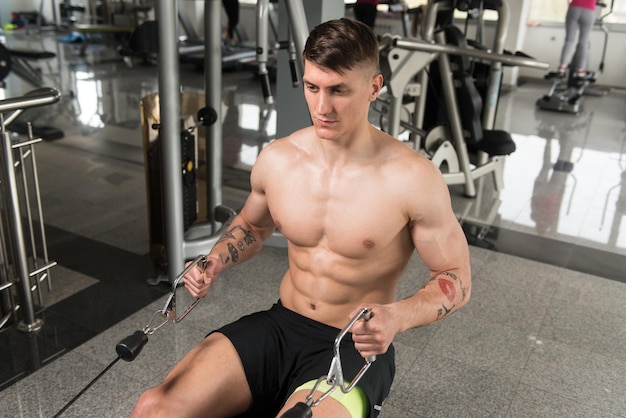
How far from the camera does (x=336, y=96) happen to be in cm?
119

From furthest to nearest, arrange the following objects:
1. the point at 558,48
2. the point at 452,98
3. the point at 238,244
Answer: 1. the point at 558,48
2. the point at 452,98
3. the point at 238,244

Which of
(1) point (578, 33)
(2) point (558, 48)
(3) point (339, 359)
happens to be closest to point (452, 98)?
(3) point (339, 359)


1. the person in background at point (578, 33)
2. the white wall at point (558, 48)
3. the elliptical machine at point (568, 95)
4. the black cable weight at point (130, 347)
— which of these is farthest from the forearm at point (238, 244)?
the white wall at point (558, 48)

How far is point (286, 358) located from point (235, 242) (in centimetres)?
31

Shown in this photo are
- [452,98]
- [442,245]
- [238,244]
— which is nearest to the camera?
[442,245]

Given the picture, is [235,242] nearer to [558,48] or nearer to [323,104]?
[323,104]

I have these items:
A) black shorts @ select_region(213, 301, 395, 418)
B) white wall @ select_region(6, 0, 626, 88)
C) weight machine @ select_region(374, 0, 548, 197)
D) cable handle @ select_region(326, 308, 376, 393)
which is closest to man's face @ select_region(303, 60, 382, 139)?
cable handle @ select_region(326, 308, 376, 393)

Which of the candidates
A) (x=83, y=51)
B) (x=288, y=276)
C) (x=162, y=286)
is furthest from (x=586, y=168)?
(x=83, y=51)

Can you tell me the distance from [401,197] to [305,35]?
4.52ft

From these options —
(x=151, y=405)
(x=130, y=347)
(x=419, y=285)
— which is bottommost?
(x=419, y=285)

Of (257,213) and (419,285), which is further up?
(257,213)

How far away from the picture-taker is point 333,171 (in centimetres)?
134

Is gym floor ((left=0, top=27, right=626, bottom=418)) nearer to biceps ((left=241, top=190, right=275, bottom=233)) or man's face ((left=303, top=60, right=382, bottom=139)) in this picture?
biceps ((left=241, top=190, right=275, bottom=233))

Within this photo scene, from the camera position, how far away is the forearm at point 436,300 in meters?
1.18
